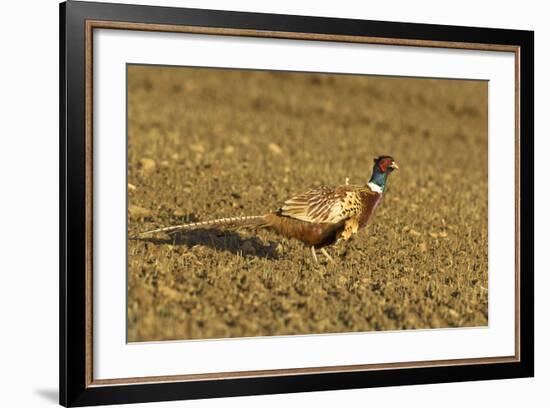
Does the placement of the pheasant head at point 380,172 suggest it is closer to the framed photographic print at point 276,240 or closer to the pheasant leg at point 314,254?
the framed photographic print at point 276,240

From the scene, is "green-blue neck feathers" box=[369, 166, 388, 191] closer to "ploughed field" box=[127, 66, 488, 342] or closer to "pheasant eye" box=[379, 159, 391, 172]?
"pheasant eye" box=[379, 159, 391, 172]

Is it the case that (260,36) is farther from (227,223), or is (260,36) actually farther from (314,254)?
(314,254)

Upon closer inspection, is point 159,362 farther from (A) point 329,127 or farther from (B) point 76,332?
(A) point 329,127

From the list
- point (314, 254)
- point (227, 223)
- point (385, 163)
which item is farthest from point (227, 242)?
point (385, 163)

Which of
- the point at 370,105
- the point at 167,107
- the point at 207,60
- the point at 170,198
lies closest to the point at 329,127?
the point at 370,105

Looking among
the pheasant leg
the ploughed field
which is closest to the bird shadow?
the ploughed field

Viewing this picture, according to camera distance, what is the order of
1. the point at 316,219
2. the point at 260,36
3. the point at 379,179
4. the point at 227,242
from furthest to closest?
the point at 379,179, the point at 316,219, the point at 227,242, the point at 260,36
